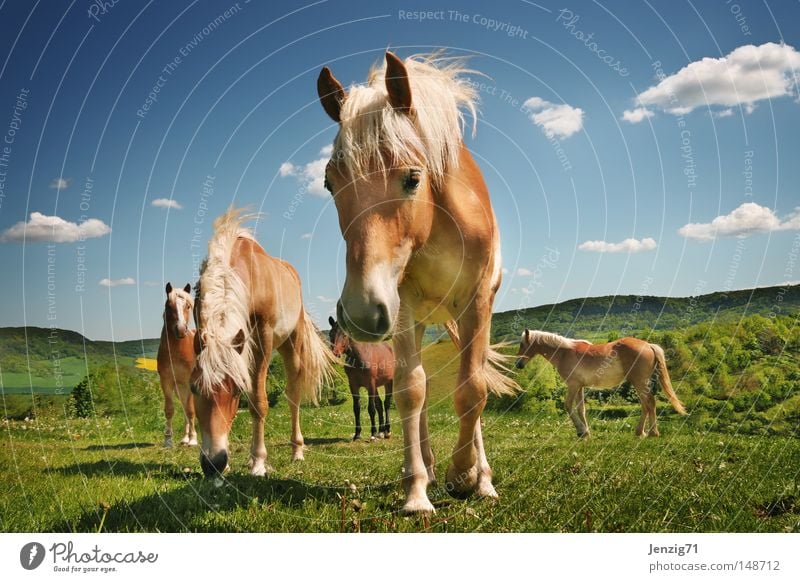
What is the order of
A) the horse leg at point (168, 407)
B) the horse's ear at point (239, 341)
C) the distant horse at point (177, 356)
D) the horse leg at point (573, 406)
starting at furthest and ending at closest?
the horse leg at point (168, 407) < the horse leg at point (573, 406) < the distant horse at point (177, 356) < the horse's ear at point (239, 341)

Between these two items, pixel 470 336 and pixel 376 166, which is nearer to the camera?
pixel 376 166

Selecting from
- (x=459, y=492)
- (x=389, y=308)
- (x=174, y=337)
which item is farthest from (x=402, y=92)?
(x=174, y=337)

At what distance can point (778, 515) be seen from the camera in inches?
155

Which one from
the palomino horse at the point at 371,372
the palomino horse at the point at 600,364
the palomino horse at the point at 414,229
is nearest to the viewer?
the palomino horse at the point at 414,229

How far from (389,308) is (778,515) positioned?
3.31 m

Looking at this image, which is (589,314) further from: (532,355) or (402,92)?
(402,92)

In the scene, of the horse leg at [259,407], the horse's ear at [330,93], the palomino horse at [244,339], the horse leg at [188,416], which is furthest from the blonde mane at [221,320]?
the horse leg at [188,416]

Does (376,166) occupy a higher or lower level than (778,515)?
higher

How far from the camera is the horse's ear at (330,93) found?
11.9 feet

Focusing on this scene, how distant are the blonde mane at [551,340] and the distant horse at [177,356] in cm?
585

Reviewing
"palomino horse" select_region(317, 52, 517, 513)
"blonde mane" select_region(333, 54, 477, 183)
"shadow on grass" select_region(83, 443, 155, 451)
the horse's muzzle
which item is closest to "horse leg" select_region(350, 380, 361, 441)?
"shadow on grass" select_region(83, 443, 155, 451)

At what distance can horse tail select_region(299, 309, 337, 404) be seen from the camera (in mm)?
7145
